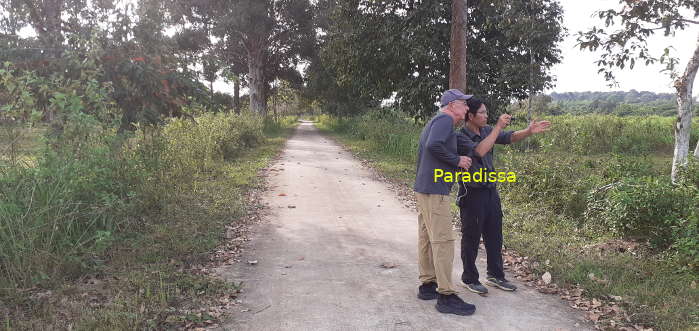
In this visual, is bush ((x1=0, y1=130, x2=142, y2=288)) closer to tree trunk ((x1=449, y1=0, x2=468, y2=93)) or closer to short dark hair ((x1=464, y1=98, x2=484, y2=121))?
short dark hair ((x1=464, y1=98, x2=484, y2=121))

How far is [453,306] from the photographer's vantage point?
3.87 m

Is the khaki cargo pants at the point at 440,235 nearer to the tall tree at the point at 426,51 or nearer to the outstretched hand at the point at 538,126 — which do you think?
the outstretched hand at the point at 538,126

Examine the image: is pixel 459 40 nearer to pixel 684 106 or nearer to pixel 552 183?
pixel 552 183

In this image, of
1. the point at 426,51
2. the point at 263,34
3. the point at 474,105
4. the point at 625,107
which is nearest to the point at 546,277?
the point at 474,105

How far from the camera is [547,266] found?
5.02 metres

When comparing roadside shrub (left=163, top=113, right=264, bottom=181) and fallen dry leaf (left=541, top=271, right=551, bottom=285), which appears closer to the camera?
fallen dry leaf (left=541, top=271, right=551, bottom=285)

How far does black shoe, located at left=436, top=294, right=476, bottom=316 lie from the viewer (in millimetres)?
3852

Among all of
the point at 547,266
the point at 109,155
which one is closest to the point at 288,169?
the point at 109,155

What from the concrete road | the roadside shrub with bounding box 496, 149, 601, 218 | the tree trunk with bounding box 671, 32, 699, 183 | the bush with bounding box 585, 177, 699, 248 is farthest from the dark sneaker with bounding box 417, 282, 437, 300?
the tree trunk with bounding box 671, 32, 699, 183

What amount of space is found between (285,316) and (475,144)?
223 cm

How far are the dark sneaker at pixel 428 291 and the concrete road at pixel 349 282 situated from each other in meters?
0.07

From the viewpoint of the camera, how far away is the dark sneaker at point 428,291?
4180 millimetres

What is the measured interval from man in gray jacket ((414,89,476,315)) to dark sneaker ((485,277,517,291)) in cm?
71

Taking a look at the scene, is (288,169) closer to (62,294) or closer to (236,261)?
(236,261)
